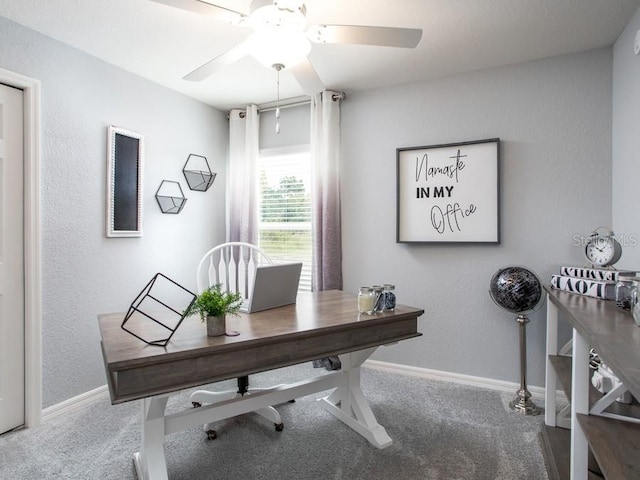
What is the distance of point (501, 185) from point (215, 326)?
2.26m

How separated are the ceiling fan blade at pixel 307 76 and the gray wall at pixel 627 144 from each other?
171cm

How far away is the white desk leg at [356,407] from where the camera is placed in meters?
2.07

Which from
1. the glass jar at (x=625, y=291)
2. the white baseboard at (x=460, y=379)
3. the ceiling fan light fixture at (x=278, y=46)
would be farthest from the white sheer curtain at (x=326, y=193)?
the glass jar at (x=625, y=291)

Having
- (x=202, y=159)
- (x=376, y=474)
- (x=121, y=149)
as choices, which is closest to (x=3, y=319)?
(x=121, y=149)

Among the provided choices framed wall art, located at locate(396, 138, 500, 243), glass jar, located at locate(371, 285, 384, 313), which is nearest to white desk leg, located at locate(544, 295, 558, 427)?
framed wall art, located at locate(396, 138, 500, 243)

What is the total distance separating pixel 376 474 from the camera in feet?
5.90

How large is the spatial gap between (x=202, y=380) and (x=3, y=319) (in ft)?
5.40

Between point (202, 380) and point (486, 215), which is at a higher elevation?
point (486, 215)

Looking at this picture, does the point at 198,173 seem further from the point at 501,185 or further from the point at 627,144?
the point at 627,144

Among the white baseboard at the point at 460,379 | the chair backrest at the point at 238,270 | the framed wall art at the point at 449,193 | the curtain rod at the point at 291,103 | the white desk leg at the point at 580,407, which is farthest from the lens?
the curtain rod at the point at 291,103

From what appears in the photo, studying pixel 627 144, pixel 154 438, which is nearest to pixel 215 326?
pixel 154 438

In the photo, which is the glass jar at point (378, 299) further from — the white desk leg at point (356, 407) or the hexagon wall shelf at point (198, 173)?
the hexagon wall shelf at point (198, 173)

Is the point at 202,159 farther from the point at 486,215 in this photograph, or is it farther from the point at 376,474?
the point at 376,474

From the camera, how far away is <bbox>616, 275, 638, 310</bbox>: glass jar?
156cm
